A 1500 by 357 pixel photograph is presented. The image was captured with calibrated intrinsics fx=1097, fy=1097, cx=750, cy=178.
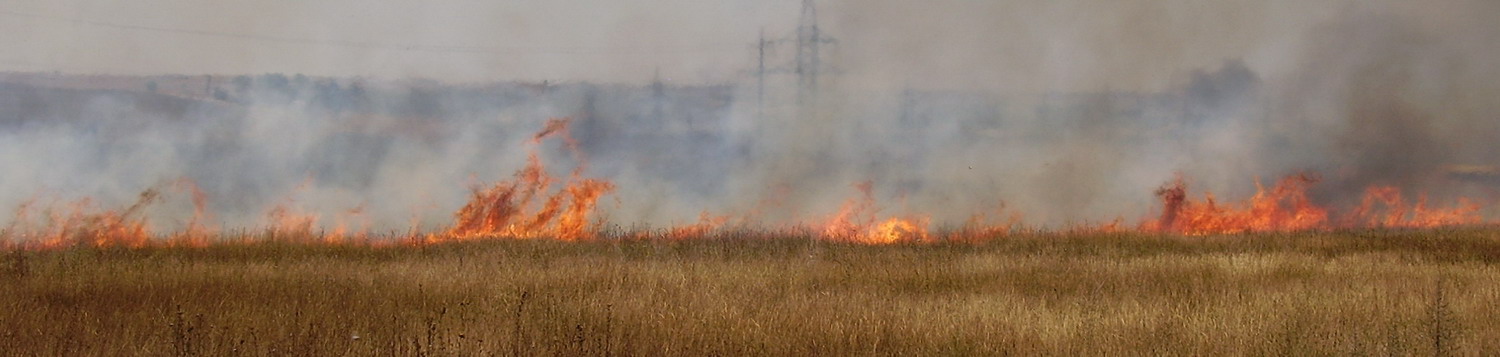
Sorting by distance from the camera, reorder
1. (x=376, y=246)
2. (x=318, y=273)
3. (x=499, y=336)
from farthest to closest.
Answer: (x=376, y=246), (x=318, y=273), (x=499, y=336)

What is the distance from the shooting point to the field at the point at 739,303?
7258 millimetres

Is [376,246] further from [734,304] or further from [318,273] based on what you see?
[734,304]

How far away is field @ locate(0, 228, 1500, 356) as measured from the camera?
726 cm

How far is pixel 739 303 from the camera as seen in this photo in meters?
9.25

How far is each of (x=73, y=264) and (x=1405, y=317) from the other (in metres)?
13.2

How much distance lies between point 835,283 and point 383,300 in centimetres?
450

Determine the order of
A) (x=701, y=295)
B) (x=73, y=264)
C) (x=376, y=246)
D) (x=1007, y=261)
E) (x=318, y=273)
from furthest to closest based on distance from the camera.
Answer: (x=376, y=246) < (x=1007, y=261) < (x=73, y=264) < (x=318, y=273) < (x=701, y=295)

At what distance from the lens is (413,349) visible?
694 centimetres

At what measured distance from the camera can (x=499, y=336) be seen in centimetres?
740

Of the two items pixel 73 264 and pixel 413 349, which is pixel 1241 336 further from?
pixel 73 264

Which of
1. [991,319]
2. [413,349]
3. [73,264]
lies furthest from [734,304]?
[73,264]

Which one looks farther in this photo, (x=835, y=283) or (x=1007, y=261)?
(x=1007, y=261)

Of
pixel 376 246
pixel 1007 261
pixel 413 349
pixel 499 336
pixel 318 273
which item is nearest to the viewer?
pixel 413 349

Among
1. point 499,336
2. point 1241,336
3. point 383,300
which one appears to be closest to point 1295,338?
point 1241,336
